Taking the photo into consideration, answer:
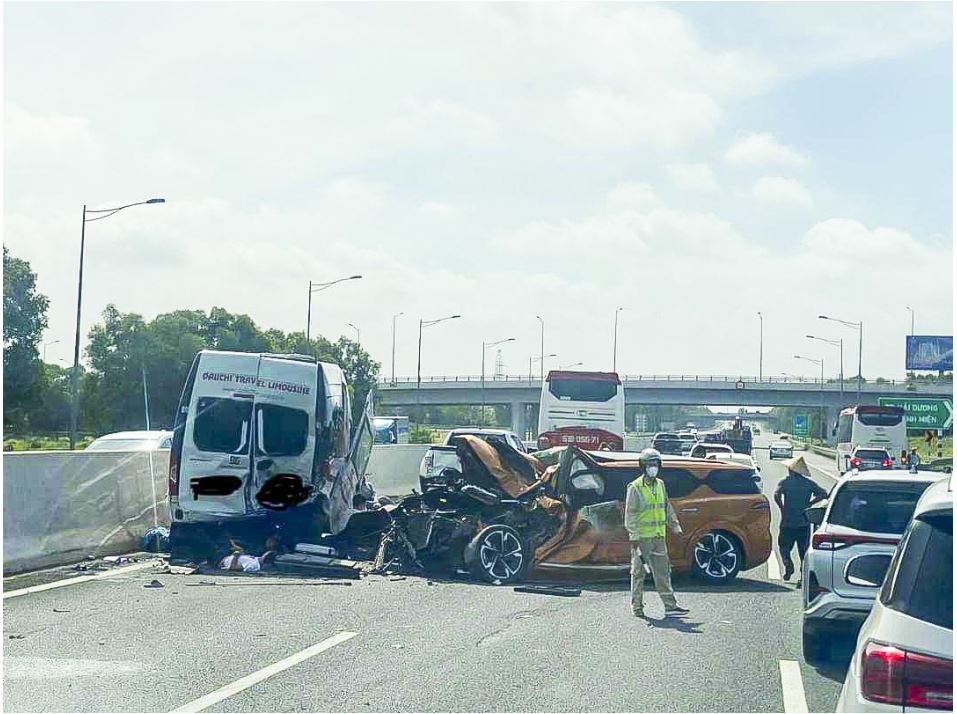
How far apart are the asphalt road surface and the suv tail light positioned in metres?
3.76

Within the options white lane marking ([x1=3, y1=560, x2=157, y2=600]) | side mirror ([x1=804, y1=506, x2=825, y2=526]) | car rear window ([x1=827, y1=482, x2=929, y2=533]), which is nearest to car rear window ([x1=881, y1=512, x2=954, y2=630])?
car rear window ([x1=827, y1=482, x2=929, y2=533])

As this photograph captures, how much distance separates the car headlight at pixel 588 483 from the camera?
15.1 m

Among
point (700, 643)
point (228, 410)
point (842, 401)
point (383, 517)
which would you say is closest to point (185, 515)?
point (228, 410)

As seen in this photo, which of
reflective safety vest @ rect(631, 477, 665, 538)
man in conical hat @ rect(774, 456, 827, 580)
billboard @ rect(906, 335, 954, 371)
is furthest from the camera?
billboard @ rect(906, 335, 954, 371)

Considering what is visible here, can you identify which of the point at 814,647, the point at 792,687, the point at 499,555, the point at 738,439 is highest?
the point at 738,439

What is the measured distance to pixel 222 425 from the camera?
1694 cm

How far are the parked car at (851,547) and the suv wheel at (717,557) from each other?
4382 millimetres

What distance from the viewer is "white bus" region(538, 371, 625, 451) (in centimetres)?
3666

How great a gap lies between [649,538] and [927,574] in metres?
8.13

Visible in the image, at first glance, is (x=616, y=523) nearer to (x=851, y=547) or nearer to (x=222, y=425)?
(x=851, y=547)

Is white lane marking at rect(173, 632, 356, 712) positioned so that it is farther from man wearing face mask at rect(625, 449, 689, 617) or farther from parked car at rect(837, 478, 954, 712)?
parked car at rect(837, 478, 954, 712)

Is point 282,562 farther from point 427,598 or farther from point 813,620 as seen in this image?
point 813,620

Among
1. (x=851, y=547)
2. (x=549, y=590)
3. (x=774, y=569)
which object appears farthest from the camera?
(x=774, y=569)

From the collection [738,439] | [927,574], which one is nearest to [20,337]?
[738,439]
